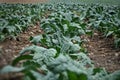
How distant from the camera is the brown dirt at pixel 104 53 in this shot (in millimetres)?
4582

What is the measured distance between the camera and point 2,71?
5.77 feet

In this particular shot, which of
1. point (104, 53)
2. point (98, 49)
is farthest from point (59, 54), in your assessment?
point (98, 49)

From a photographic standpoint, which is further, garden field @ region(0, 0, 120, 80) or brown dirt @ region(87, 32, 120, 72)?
brown dirt @ region(87, 32, 120, 72)

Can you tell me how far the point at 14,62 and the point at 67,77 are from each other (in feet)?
1.42

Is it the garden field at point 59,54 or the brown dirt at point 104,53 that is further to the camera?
the brown dirt at point 104,53

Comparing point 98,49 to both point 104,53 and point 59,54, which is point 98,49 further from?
point 59,54

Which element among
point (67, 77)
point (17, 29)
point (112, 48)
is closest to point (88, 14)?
point (17, 29)

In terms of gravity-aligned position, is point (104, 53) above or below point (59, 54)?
above

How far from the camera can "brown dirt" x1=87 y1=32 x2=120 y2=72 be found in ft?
15.0

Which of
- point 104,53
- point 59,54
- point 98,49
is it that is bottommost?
point 59,54

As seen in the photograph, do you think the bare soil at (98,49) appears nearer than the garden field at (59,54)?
No

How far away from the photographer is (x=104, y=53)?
5.46 m

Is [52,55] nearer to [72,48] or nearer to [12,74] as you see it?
[72,48]

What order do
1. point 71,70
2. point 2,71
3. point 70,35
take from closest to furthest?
point 2,71, point 71,70, point 70,35
